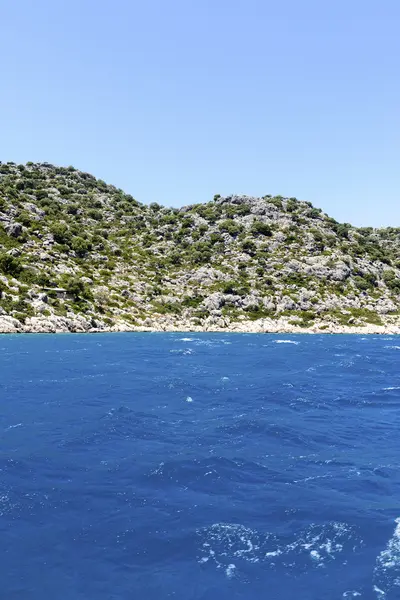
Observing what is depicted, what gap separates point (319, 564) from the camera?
1393 centimetres

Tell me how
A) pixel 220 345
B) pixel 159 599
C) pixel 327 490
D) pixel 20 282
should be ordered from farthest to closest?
pixel 20 282 < pixel 220 345 < pixel 327 490 < pixel 159 599

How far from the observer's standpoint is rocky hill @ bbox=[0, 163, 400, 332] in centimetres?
9925

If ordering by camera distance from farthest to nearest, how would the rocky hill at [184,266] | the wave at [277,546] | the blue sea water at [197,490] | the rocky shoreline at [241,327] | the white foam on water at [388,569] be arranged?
the rocky hill at [184,266]
the rocky shoreline at [241,327]
the wave at [277,546]
the blue sea water at [197,490]
the white foam on water at [388,569]

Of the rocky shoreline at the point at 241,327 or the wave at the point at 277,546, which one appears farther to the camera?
the rocky shoreline at the point at 241,327

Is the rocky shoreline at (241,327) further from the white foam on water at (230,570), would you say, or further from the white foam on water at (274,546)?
the white foam on water at (230,570)

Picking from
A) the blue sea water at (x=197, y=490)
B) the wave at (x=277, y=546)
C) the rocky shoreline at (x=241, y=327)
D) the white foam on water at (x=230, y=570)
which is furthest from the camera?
the rocky shoreline at (x=241, y=327)

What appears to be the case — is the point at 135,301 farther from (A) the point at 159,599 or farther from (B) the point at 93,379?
(A) the point at 159,599

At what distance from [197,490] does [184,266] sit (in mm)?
122203

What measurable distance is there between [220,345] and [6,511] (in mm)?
57838

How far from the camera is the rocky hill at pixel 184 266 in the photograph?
9925 cm

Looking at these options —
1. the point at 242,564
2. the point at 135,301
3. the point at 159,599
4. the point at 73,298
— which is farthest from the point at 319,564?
the point at 135,301

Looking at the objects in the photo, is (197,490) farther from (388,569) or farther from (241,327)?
(241,327)

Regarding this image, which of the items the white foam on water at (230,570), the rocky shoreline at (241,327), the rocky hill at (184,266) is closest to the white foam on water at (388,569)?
the white foam on water at (230,570)

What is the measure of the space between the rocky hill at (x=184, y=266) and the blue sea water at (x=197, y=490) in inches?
2202
